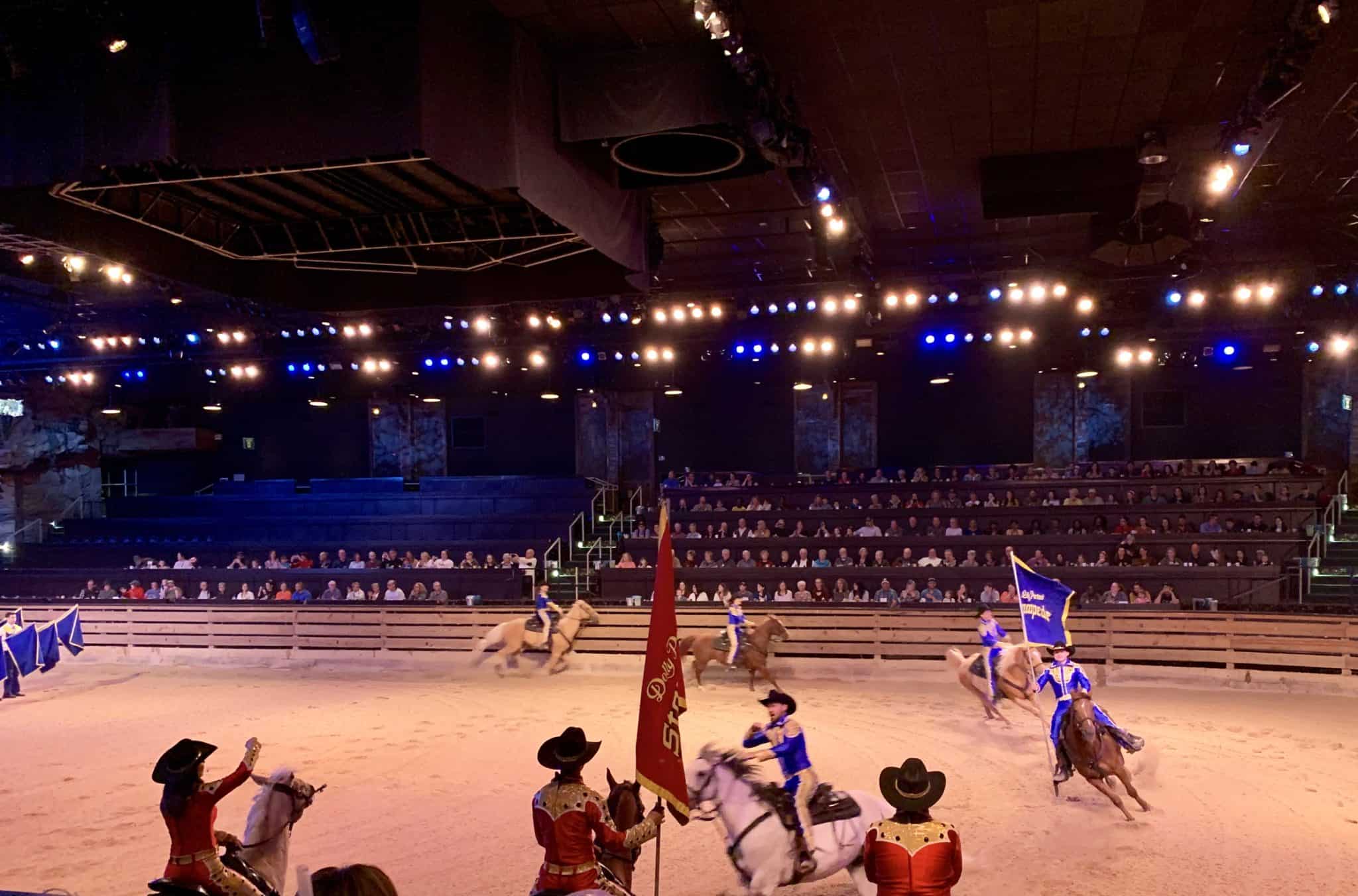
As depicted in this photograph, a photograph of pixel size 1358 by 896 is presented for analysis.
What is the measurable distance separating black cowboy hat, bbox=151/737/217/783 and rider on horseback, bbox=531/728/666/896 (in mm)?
1733

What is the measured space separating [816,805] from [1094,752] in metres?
3.21

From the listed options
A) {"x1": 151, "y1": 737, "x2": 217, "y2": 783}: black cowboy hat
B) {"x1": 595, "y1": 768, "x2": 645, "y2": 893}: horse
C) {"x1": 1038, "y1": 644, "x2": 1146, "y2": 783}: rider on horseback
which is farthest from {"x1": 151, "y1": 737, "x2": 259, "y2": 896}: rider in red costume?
{"x1": 1038, "y1": 644, "x2": 1146, "y2": 783}: rider on horseback

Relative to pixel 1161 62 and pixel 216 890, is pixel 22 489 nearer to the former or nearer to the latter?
pixel 216 890

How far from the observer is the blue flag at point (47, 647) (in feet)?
52.1

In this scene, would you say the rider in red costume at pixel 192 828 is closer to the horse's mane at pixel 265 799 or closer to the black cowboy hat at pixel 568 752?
the horse's mane at pixel 265 799

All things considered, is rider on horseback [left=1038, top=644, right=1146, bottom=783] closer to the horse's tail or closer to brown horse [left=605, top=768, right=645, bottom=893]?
brown horse [left=605, top=768, right=645, bottom=893]

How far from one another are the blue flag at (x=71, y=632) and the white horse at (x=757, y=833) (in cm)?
1519

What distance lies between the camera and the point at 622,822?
521 centimetres

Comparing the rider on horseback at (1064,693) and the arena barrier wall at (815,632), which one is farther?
the arena barrier wall at (815,632)

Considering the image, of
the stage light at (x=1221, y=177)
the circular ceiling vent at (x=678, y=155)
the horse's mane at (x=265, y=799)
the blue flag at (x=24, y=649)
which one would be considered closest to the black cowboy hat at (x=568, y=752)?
the horse's mane at (x=265, y=799)

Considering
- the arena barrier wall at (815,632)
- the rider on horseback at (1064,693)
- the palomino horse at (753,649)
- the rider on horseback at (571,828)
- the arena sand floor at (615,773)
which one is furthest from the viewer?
the palomino horse at (753,649)

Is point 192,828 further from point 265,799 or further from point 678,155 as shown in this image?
point 678,155

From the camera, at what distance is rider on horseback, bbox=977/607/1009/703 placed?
12078mm

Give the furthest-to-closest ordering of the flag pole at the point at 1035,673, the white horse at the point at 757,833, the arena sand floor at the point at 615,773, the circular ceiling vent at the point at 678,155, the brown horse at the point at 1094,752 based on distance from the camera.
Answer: the circular ceiling vent at the point at 678,155 → the flag pole at the point at 1035,673 → the brown horse at the point at 1094,752 → the arena sand floor at the point at 615,773 → the white horse at the point at 757,833
